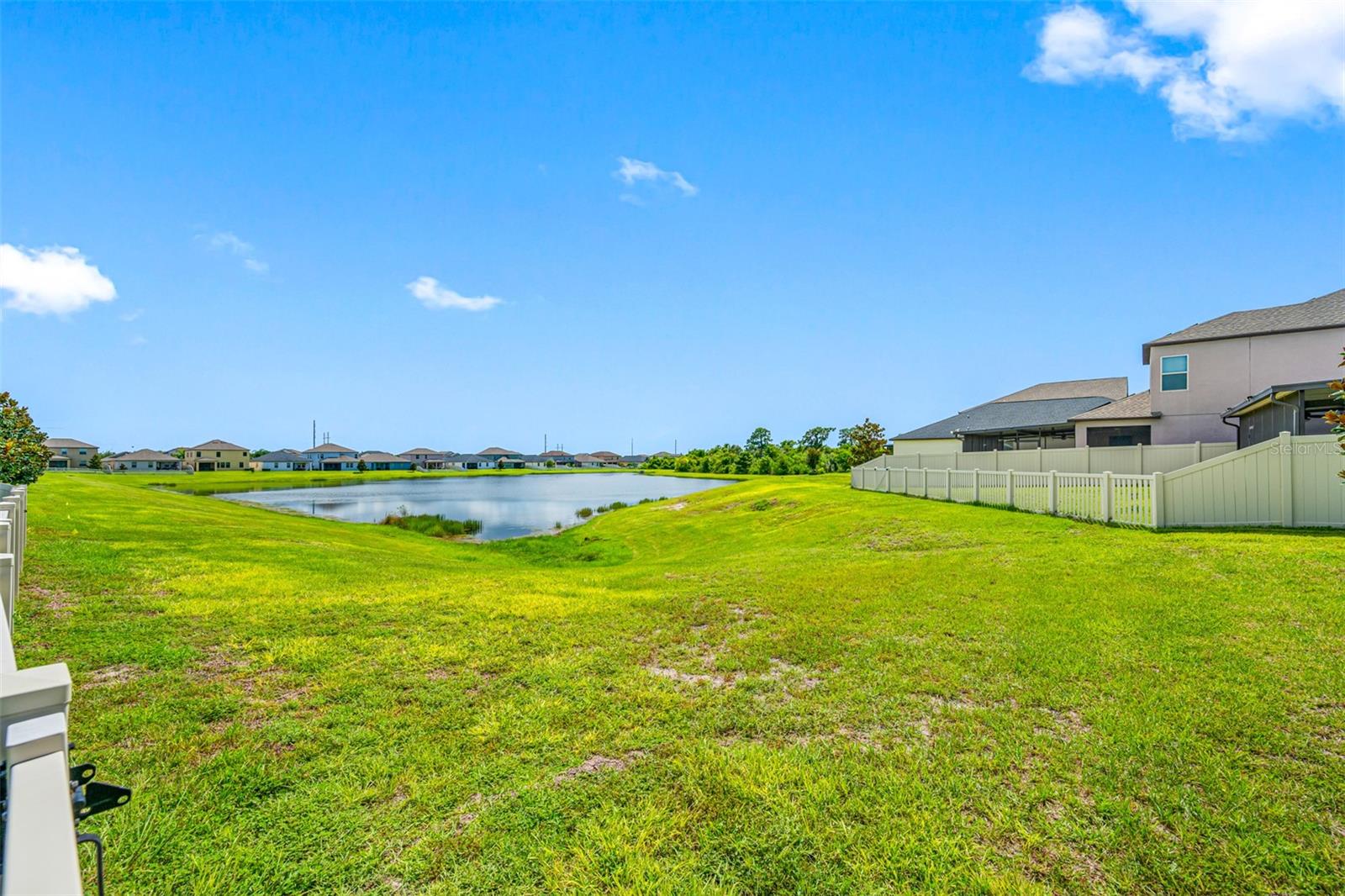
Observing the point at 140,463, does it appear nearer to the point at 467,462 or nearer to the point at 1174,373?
the point at 467,462

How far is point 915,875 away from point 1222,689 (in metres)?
3.44

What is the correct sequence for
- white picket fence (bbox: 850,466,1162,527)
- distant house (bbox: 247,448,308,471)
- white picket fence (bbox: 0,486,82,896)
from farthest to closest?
distant house (bbox: 247,448,308,471) < white picket fence (bbox: 850,466,1162,527) < white picket fence (bbox: 0,486,82,896)

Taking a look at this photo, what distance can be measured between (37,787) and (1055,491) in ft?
51.9

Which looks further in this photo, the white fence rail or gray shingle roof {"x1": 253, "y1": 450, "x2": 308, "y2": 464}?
gray shingle roof {"x1": 253, "y1": 450, "x2": 308, "y2": 464}

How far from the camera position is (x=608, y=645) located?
18.5 feet

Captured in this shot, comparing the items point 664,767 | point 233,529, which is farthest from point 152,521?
point 664,767

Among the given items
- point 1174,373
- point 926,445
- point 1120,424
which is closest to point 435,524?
point 926,445

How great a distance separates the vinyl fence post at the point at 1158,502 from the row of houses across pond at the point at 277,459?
112m

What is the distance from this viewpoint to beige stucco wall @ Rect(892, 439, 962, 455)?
33.3 m

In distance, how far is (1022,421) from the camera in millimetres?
28891

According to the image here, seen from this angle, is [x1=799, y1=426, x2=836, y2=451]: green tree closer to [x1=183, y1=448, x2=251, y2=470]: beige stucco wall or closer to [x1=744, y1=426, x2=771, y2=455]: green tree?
[x1=744, y1=426, x2=771, y2=455]: green tree

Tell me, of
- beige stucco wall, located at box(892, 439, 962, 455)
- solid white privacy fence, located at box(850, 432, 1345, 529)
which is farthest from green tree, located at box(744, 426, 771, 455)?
solid white privacy fence, located at box(850, 432, 1345, 529)

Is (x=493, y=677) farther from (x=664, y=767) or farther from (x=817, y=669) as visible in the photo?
(x=817, y=669)

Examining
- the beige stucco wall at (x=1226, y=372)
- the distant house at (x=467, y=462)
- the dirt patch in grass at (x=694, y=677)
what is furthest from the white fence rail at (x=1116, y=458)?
the distant house at (x=467, y=462)
